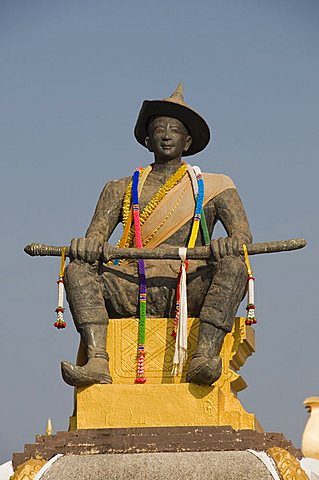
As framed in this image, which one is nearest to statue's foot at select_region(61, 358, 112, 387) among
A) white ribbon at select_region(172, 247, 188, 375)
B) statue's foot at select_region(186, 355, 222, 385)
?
white ribbon at select_region(172, 247, 188, 375)

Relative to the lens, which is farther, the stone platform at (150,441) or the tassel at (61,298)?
the tassel at (61,298)

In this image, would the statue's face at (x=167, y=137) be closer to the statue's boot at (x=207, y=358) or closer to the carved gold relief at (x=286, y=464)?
the statue's boot at (x=207, y=358)

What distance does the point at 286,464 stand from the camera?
1207cm

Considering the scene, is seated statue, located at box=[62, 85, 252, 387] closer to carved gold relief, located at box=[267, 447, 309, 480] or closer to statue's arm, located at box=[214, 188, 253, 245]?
statue's arm, located at box=[214, 188, 253, 245]

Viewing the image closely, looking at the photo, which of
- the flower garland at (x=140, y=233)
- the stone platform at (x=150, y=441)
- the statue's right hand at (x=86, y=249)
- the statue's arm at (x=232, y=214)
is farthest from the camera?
the statue's arm at (x=232, y=214)

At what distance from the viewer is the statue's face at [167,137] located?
14.5 m

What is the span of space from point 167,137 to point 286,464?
401cm

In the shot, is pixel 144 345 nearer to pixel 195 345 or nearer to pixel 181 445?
pixel 195 345

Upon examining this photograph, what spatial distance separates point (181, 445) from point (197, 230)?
265cm

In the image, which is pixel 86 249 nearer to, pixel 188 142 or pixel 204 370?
pixel 204 370

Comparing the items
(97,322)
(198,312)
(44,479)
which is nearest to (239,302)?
(198,312)

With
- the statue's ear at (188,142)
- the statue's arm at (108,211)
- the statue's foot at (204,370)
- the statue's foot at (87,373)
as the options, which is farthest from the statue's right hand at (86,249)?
the statue's ear at (188,142)

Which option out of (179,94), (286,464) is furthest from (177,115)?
(286,464)

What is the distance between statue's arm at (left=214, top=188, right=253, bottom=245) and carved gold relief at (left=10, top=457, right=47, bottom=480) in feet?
10.4
